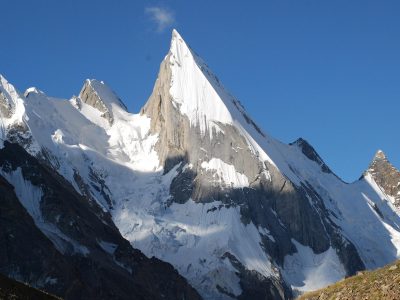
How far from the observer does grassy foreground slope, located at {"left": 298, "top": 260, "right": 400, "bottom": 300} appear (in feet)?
116

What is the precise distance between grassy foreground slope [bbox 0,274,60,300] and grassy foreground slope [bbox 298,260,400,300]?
13143mm

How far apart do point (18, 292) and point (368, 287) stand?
54.3ft

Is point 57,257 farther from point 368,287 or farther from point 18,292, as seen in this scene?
point 368,287

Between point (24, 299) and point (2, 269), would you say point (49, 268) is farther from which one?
point (24, 299)

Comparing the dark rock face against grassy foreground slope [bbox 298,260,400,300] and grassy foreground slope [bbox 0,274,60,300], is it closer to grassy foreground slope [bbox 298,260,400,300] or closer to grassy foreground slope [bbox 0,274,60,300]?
grassy foreground slope [bbox 0,274,60,300]

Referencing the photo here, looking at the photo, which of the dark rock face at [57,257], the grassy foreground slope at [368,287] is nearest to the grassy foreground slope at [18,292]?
the grassy foreground slope at [368,287]

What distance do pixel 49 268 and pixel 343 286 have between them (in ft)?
437

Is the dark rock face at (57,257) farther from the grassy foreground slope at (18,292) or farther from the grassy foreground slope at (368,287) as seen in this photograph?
the grassy foreground slope at (368,287)

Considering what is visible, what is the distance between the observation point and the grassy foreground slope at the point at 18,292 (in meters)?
38.1

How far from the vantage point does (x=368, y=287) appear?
37.5 metres

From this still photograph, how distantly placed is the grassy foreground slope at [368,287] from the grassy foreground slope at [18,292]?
1314 centimetres

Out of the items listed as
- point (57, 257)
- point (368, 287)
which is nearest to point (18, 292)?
point (368, 287)

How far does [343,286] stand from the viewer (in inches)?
1563

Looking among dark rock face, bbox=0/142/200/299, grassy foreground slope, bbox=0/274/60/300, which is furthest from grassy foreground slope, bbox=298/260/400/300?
dark rock face, bbox=0/142/200/299
